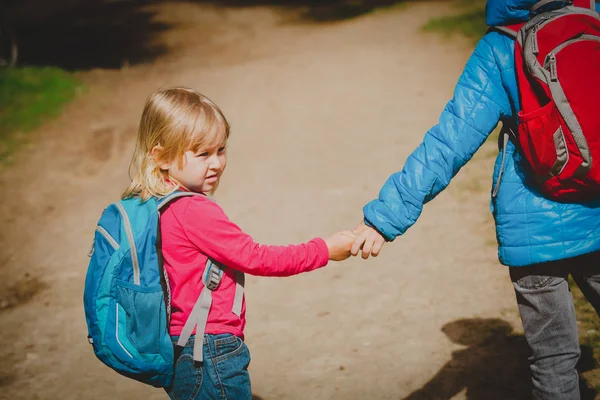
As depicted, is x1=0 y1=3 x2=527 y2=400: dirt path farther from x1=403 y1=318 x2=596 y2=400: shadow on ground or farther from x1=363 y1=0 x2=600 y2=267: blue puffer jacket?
x1=363 y1=0 x2=600 y2=267: blue puffer jacket

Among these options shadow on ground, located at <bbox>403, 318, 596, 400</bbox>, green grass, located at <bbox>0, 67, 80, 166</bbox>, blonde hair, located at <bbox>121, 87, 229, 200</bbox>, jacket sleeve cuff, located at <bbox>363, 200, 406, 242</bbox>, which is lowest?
shadow on ground, located at <bbox>403, 318, 596, 400</bbox>

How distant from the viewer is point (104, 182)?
677 centimetres

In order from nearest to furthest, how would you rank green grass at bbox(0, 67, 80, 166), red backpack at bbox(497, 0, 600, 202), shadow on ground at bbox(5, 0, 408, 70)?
1. red backpack at bbox(497, 0, 600, 202)
2. green grass at bbox(0, 67, 80, 166)
3. shadow on ground at bbox(5, 0, 408, 70)

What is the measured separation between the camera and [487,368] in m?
3.42

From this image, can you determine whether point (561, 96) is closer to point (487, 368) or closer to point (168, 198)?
point (168, 198)

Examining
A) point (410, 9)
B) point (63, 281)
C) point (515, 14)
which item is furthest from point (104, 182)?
point (410, 9)

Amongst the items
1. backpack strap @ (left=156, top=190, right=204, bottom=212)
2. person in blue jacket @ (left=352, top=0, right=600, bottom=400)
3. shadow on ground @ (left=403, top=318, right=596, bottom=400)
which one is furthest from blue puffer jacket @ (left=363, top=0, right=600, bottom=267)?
shadow on ground @ (left=403, top=318, right=596, bottom=400)

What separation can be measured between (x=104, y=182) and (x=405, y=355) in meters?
4.34

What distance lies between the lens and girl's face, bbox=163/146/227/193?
2.18m

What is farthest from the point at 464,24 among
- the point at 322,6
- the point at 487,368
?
the point at 487,368

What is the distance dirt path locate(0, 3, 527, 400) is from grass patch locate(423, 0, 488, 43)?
1.12 feet

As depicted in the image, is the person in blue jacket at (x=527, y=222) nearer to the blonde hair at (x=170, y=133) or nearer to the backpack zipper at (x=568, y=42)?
the backpack zipper at (x=568, y=42)

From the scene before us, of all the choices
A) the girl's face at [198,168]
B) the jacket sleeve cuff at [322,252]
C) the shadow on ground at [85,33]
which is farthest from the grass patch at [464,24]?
the girl's face at [198,168]

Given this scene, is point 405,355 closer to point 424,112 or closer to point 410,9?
point 424,112
